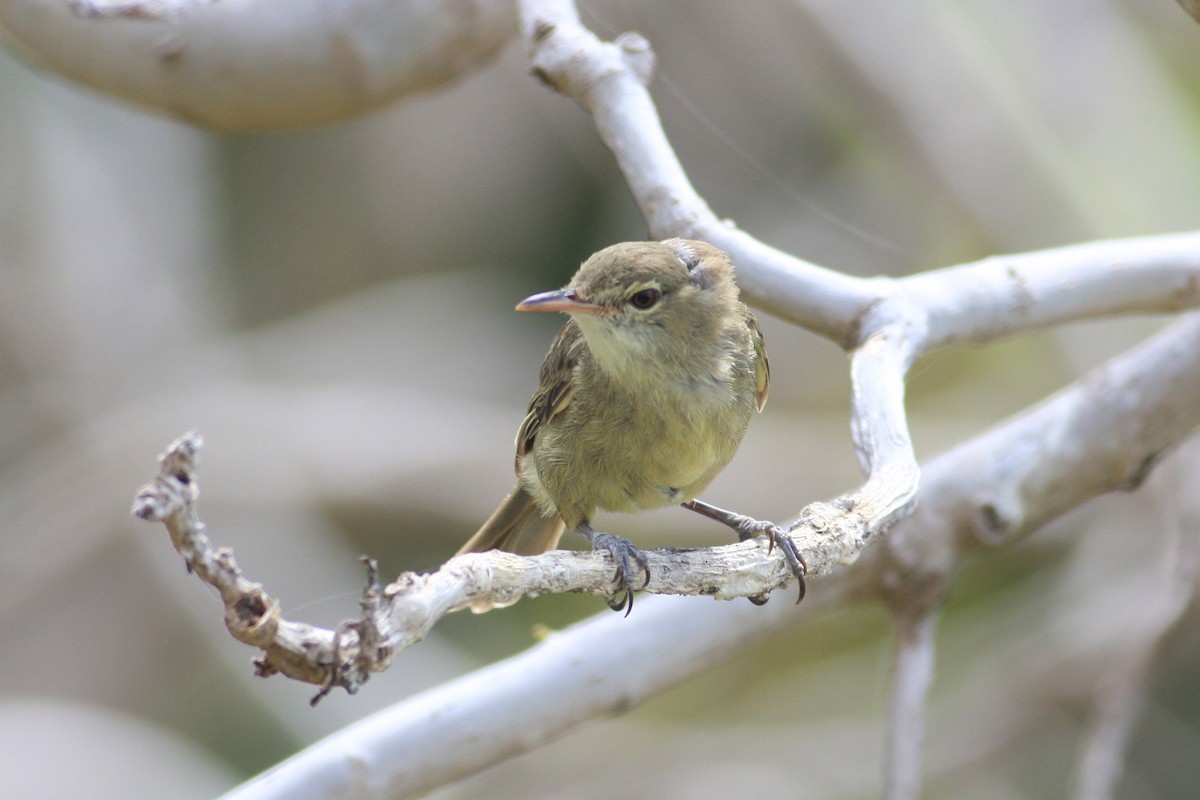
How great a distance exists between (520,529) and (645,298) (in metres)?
0.93

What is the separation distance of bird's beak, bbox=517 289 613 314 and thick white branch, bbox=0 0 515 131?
1.75 m

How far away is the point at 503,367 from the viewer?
9.02 meters

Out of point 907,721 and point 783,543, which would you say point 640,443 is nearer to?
point 783,543

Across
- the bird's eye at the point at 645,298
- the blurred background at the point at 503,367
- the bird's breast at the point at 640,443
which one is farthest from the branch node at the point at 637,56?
the blurred background at the point at 503,367

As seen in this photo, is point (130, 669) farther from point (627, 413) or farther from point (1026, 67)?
point (1026, 67)

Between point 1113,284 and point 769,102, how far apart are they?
4.92 m

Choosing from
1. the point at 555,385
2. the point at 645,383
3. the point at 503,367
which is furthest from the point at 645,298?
the point at 503,367

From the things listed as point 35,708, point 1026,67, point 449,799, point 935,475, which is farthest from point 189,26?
point 1026,67

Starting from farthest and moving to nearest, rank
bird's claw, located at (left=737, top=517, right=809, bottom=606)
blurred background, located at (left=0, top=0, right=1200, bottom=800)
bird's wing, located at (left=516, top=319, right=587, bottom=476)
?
blurred background, located at (left=0, top=0, right=1200, bottom=800)
bird's wing, located at (left=516, top=319, right=587, bottom=476)
bird's claw, located at (left=737, top=517, right=809, bottom=606)

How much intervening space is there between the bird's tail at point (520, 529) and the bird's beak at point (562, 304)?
0.75 metres

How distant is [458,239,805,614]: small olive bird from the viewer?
3102 millimetres

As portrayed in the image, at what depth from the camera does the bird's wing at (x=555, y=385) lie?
3318 mm

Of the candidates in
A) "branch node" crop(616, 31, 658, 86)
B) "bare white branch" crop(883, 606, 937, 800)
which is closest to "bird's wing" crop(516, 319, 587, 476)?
"branch node" crop(616, 31, 658, 86)

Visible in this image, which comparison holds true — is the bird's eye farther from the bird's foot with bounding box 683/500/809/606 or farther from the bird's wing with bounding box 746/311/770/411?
the bird's foot with bounding box 683/500/809/606
